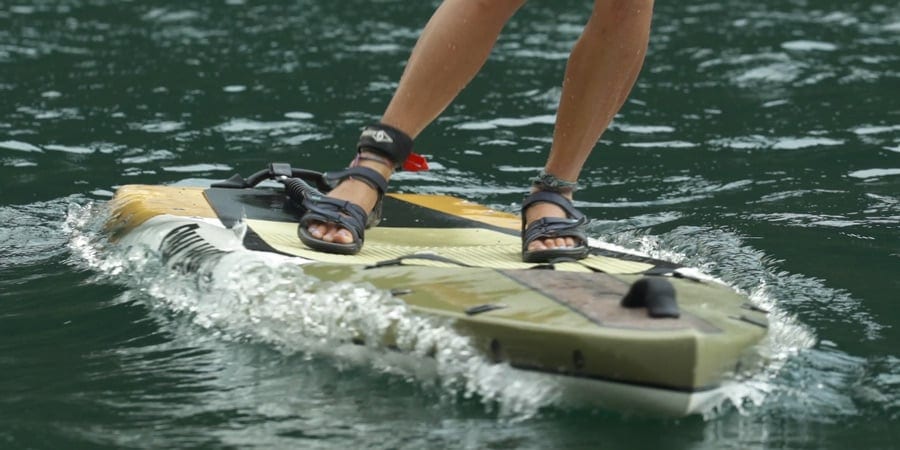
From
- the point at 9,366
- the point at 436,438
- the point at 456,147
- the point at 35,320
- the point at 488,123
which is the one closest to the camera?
the point at 436,438

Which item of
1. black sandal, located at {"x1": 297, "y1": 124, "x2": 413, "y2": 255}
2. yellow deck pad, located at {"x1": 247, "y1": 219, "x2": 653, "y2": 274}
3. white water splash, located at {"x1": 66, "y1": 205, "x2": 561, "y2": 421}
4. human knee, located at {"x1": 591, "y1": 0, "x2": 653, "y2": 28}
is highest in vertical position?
human knee, located at {"x1": 591, "y1": 0, "x2": 653, "y2": 28}

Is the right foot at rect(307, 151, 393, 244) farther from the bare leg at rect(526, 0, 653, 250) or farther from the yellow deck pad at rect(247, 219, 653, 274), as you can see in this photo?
the bare leg at rect(526, 0, 653, 250)

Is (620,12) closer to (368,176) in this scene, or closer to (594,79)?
(594,79)

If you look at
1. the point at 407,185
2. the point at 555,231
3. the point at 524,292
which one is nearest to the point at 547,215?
the point at 555,231

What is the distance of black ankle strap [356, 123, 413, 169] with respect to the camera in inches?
144

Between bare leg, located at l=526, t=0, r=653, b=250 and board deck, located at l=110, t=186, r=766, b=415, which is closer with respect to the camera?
board deck, located at l=110, t=186, r=766, b=415

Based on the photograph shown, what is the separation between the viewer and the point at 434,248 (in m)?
3.67

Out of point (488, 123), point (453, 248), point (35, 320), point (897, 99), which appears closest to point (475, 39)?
point (453, 248)

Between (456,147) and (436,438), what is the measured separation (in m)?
3.55

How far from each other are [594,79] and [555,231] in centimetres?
39

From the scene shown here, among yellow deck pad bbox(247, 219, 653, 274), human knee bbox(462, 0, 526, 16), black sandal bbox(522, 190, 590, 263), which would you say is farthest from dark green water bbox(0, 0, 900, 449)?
human knee bbox(462, 0, 526, 16)

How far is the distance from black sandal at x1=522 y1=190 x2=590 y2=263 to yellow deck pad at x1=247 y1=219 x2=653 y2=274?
3cm

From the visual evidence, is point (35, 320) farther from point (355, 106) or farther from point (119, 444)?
point (355, 106)

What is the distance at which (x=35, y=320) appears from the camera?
3498 mm
